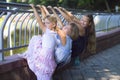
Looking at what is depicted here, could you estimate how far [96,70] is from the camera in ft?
26.8

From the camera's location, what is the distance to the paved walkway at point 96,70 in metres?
7.43

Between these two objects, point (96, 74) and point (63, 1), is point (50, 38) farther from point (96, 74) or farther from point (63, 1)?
point (63, 1)

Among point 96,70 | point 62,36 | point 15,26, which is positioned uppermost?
point 15,26

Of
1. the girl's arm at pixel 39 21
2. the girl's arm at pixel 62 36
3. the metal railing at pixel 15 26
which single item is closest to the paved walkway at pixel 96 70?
the metal railing at pixel 15 26

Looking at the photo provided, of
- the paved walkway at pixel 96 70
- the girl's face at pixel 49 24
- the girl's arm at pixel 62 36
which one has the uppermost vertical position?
the girl's face at pixel 49 24

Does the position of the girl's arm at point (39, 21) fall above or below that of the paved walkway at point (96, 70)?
above

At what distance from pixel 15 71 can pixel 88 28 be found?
242cm

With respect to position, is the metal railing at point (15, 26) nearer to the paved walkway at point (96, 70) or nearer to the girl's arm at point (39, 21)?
the girl's arm at point (39, 21)

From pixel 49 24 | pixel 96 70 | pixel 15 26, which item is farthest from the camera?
pixel 96 70

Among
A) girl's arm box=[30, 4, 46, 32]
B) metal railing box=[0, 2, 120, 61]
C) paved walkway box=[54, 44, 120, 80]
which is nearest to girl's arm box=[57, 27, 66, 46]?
girl's arm box=[30, 4, 46, 32]

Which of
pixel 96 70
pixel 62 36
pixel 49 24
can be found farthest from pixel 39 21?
pixel 96 70

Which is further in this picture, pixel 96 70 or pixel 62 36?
pixel 96 70

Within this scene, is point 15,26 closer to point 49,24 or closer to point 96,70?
point 49,24

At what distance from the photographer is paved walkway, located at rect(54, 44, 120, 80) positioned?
7.43 meters
